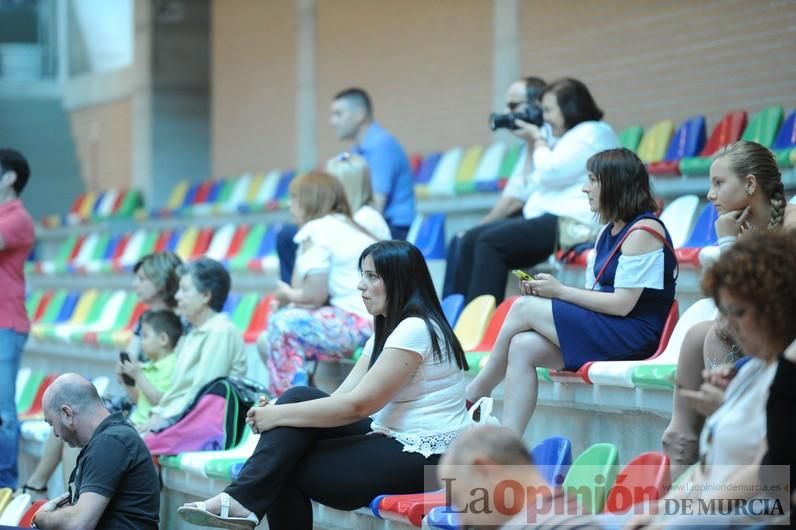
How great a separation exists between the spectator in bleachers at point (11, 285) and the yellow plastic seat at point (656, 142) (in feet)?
10.5

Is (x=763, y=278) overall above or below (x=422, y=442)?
above

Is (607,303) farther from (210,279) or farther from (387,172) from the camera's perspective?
(387,172)

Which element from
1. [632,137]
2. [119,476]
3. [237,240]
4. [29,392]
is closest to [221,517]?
[119,476]

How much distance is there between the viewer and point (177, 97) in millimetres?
11977

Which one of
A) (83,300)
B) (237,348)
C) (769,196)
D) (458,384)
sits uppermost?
(769,196)

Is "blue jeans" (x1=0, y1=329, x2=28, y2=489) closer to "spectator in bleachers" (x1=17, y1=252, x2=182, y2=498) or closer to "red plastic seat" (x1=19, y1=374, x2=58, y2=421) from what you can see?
"spectator in bleachers" (x1=17, y1=252, x2=182, y2=498)

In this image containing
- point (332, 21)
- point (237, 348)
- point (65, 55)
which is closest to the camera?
point (237, 348)

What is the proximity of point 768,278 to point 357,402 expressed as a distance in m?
1.50

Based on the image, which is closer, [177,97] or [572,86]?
[572,86]

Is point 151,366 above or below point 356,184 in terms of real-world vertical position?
below

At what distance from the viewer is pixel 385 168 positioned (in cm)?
655

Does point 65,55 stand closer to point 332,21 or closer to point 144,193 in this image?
point 144,193

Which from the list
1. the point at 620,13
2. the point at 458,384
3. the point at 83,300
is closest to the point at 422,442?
the point at 458,384

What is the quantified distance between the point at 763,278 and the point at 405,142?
7282mm
